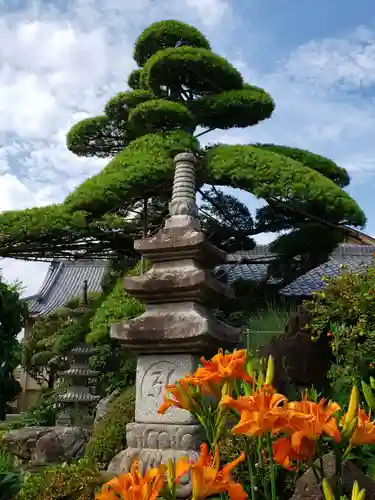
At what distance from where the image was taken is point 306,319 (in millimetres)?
6469

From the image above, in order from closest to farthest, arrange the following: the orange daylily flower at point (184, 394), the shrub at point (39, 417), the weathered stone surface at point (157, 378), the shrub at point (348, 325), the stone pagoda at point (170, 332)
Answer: the orange daylily flower at point (184, 394) < the stone pagoda at point (170, 332) < the weathered stone surface at point (157, 378) < the shrub at point (348, 325) < the shrub at point (39, 417)

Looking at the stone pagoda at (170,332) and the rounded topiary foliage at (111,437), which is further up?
the stone pagoda at (170,332)

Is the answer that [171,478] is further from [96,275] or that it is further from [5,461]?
[96,275]

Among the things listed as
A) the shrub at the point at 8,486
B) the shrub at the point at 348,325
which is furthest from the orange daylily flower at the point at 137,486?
the shrub at the point at 348,325

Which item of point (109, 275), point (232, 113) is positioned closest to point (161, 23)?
point (232, 113)

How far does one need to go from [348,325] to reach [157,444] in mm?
2537

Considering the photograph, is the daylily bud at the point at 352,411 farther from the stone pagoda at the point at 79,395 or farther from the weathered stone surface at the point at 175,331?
the stone pagoda at the point at 79,395

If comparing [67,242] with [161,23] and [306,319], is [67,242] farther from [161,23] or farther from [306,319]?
[306,319]

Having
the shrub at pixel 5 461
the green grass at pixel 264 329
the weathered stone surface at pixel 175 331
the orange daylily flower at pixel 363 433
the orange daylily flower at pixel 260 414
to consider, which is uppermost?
the green grass at pixel 264 329

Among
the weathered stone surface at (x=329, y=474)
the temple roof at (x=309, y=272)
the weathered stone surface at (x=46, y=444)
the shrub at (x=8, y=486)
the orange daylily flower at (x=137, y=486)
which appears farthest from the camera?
the temple roof at (x=309, y=272)

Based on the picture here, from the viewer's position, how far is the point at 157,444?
4.66m

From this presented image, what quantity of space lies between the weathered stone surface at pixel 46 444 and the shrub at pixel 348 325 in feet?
12.8

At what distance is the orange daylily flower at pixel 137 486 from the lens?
1205 millimetres

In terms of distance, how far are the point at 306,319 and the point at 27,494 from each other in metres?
3.71
